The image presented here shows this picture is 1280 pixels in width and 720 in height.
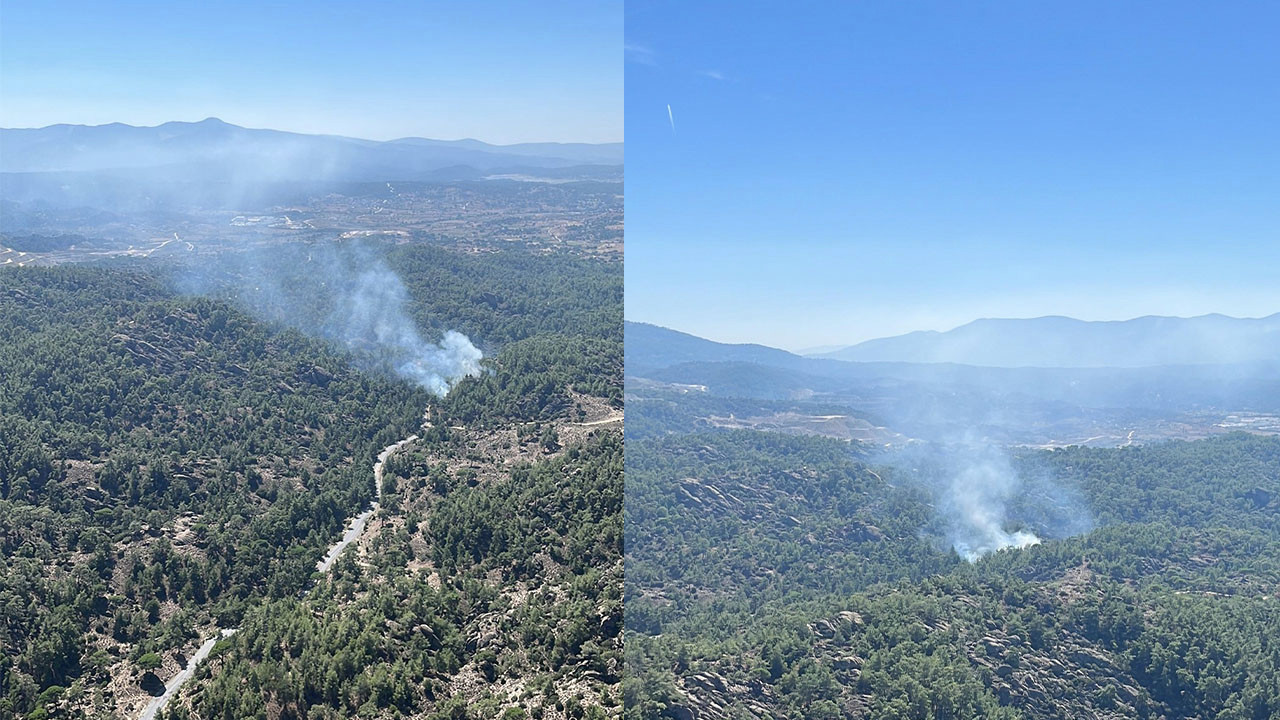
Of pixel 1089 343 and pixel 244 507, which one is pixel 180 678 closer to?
pixel 244 507

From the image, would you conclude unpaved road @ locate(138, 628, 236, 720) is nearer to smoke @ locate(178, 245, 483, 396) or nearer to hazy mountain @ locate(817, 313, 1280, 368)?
smoke @ locate(178, 245, 483, 396)


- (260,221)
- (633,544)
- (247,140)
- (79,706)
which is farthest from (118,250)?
(247,140)

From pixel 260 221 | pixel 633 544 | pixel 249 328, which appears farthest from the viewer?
pixel 260 221

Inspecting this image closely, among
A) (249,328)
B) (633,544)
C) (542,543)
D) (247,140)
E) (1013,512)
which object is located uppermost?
(247,140)

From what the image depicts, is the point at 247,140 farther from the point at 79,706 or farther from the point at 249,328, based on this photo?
the point at 79,706

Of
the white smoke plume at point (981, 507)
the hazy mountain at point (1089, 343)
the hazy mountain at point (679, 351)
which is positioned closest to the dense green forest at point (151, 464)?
the hazy mountain at point (679, 351)

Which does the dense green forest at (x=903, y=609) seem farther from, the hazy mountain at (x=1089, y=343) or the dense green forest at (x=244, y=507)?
the hazy mountain at (x=1089, y=343)
